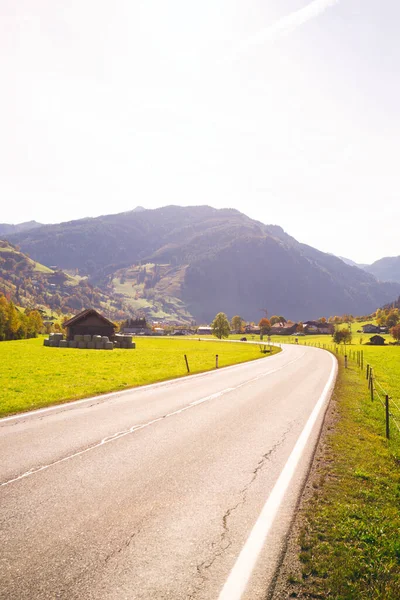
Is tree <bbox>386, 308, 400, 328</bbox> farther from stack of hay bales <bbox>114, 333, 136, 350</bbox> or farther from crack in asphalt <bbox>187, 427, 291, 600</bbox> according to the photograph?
crack in asphalt <bbox>187, 427, 291, 600</bbox>

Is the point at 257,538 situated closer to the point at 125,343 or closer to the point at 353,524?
the point at 353,524

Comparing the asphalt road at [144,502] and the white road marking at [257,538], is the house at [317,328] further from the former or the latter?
the white road marking at [257,538]

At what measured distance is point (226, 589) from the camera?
4199 mm

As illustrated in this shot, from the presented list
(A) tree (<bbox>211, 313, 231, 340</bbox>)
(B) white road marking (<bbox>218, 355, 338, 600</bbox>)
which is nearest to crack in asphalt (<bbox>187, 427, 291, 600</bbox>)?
(B) white road marking (<bbox>218, 355, 338, 600</bbox>)

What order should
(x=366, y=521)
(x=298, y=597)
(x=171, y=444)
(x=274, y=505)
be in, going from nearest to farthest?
1. (x=298, y=597)
2. (x=366, y=521)
3. (x=274, y=505)
4. (x=171, y=444)

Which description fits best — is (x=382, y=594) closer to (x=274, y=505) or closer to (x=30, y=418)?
(x=274, y=505)

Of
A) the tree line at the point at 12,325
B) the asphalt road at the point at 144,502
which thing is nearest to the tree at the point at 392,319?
the tree line at the point at 12,325

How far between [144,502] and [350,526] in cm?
336

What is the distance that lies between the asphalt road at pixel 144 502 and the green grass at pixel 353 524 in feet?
1.55

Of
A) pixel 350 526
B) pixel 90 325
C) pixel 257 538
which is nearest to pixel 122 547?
pixel 257 538

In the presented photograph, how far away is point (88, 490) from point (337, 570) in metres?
4.26

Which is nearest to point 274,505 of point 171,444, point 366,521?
point 366,521

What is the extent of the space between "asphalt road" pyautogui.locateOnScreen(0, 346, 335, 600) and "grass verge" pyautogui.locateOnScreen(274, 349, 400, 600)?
14.9 inches

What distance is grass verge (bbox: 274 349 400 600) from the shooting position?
4.34 m
